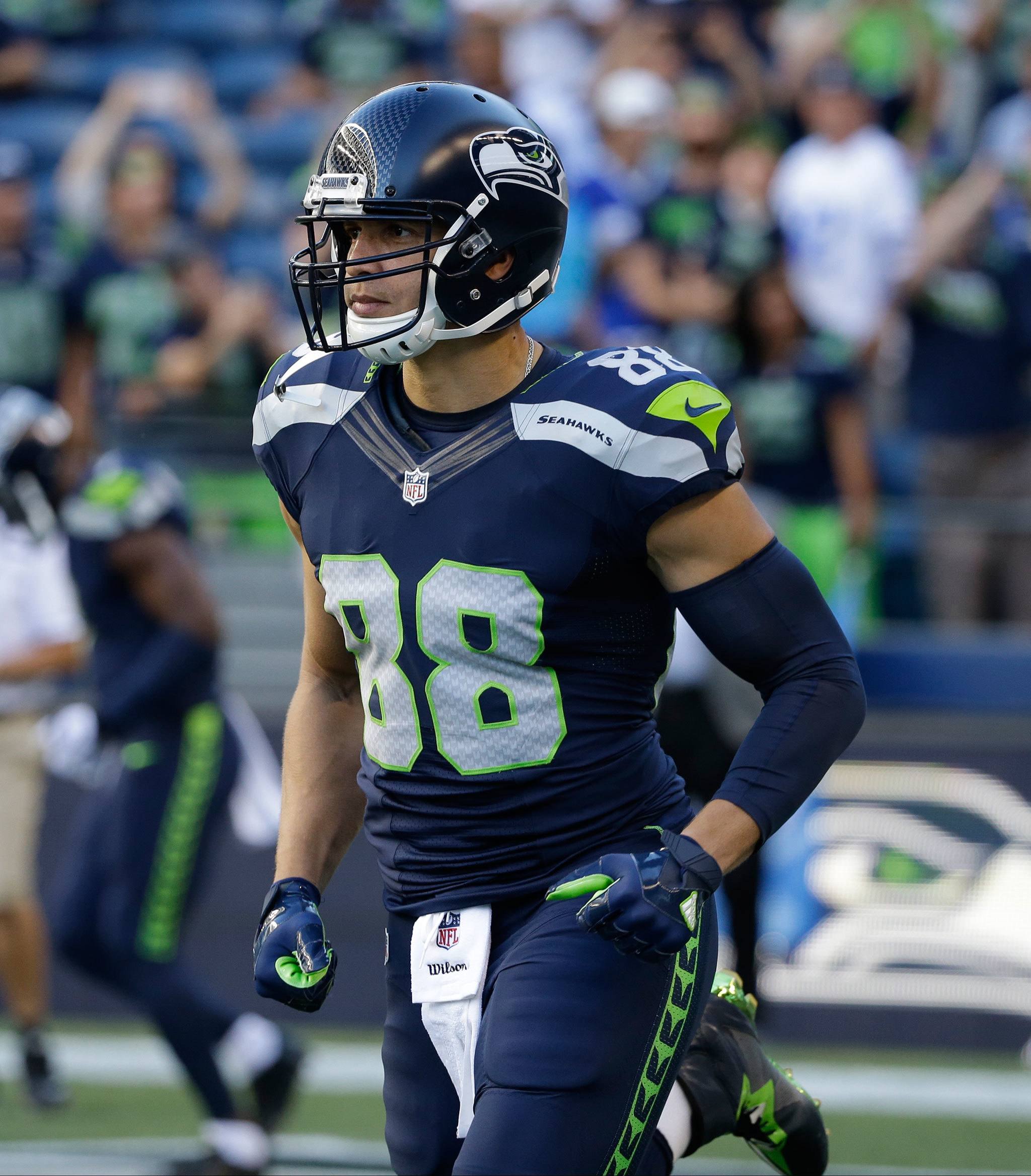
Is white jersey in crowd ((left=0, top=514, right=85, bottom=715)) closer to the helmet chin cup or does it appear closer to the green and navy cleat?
the green and navy cleat

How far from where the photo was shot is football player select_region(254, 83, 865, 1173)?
267cm

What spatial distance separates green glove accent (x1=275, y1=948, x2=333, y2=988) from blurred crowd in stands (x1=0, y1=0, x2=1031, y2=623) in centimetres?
445

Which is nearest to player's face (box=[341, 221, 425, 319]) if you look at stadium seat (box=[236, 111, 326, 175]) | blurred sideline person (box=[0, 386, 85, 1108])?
blurred sideline person (box=[0, 386, 85, 1108])

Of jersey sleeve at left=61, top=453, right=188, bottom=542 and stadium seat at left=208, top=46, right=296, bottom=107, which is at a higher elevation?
stadium seat at left=208, top=46, right=296, bottom=107

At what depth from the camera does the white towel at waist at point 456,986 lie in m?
2.79

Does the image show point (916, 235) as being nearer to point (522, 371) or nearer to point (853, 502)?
point (853, 502)

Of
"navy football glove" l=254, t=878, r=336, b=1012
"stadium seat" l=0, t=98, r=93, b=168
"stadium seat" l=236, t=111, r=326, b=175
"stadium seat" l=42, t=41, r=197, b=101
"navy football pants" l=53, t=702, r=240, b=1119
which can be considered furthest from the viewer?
"stadium seat" l=42, t=41, r=197, b=101

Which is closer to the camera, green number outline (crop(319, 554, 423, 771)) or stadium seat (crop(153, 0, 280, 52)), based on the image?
green number outline (crop(319, 554, 423, 771))

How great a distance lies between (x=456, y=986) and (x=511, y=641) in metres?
0.51

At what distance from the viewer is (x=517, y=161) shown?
114 inches

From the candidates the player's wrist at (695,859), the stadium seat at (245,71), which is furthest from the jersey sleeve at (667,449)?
the stadium seat at (245,71)

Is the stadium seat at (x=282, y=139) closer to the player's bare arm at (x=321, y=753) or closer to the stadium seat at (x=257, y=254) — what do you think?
the stadium seat at (x=257, y=254)

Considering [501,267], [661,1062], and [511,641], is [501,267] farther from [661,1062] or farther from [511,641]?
[661,1062]

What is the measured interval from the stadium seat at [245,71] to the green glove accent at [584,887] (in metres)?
9.37
